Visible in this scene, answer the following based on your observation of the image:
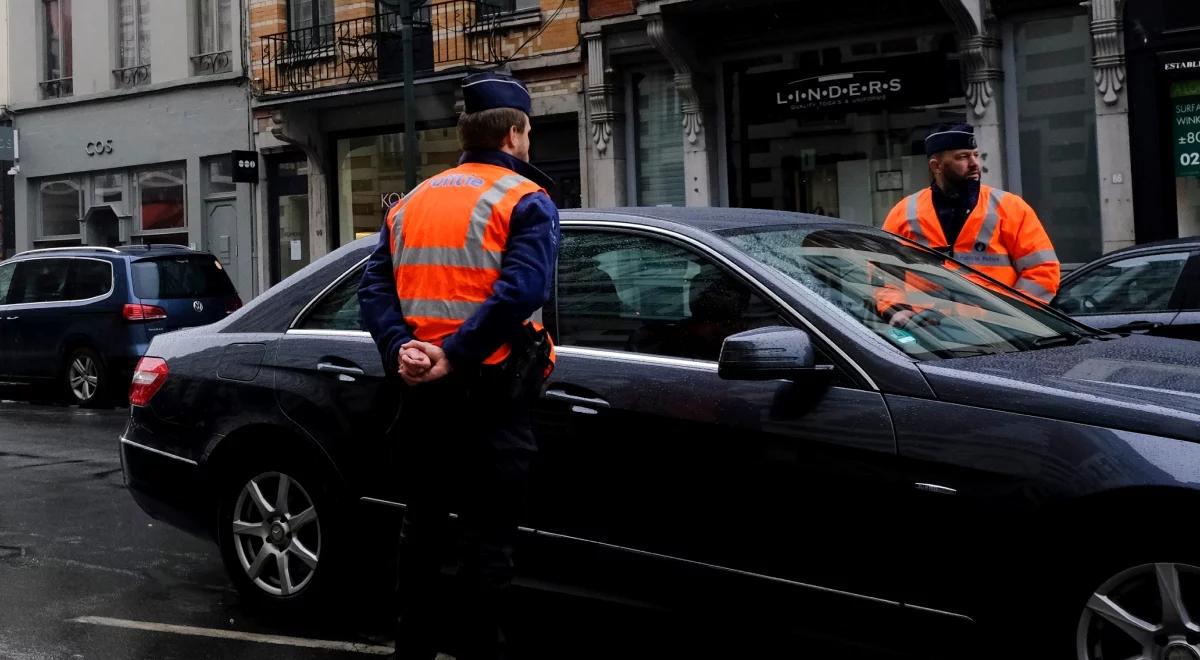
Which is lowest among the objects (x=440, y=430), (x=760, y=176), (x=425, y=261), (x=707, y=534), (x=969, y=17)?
(x=707, y=534)

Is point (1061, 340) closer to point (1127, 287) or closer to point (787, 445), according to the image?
point (787, 445)

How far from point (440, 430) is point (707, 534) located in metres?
0.91

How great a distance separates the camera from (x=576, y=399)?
4.67 metres

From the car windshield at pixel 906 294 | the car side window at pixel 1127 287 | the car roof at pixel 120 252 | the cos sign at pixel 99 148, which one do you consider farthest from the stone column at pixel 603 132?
the car windshield at pixel 906 294

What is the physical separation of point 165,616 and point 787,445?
2.82m

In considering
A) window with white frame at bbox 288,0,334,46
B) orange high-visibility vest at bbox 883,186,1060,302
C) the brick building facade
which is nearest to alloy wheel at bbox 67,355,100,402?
the brick building facade

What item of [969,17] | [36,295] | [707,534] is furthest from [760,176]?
[707,534]

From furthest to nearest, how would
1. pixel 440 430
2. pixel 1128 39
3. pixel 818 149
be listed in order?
pixel 818 149 < pixel 1128 39 < pixel 440 430

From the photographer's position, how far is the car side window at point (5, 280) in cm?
1642

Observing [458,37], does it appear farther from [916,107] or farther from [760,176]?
[916,107]

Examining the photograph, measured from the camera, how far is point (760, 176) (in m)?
18.8

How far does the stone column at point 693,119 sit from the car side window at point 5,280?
797 centimetres

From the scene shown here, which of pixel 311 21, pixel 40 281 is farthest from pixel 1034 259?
pixel 311 21

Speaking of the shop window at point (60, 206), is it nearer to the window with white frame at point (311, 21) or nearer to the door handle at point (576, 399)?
the window with white frame at point (311, 21)
